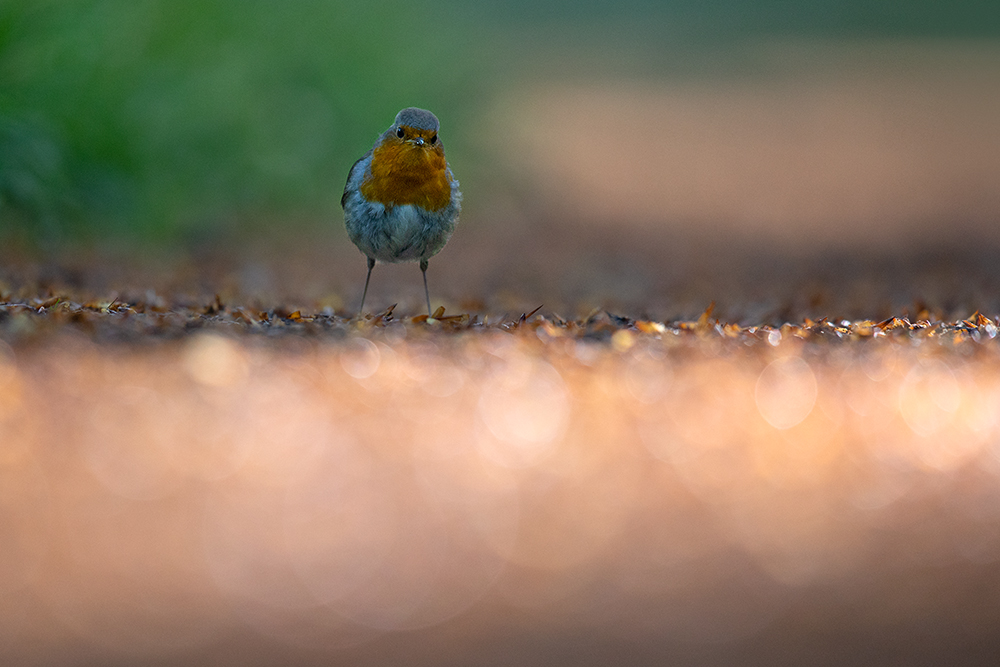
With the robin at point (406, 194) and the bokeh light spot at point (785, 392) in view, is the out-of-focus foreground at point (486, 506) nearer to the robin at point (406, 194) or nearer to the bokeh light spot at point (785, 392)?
the bokeh light spot at point (785, 392)

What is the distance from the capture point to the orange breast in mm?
3711

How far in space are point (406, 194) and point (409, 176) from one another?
62 mm

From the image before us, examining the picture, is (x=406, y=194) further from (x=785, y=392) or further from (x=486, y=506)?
(x=486, y=506)

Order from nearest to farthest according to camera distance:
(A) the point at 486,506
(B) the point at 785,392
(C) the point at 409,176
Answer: (A) the point at 486,506 < (B) the point at 785,392 < (C) the point at 409,176

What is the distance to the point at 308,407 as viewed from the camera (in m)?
2.37

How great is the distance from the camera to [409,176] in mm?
3719

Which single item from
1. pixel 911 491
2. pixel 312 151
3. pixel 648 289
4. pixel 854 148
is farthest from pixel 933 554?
pixel 854 148

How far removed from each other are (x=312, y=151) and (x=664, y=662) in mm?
6005

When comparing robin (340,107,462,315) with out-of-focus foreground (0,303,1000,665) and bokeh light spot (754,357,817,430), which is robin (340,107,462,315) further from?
bokeh light spot (754,357,817,430)

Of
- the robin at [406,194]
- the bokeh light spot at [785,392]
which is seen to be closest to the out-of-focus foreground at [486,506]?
the bokeh light spot at [785,392]

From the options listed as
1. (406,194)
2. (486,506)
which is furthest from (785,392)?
(406,194)

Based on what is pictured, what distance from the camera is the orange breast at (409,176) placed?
371 cm

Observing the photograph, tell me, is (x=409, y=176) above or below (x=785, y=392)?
above

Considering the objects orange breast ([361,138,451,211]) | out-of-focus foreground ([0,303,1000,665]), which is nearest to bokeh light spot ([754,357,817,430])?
out-of-focus foreground ([0,303,1000,665])
